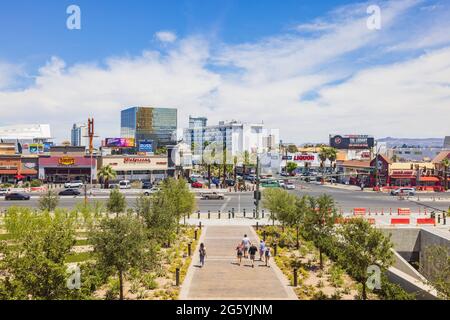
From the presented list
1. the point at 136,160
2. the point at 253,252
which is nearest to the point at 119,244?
the point at 253,252

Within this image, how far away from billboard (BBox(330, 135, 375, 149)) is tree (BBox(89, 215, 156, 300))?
121 meters

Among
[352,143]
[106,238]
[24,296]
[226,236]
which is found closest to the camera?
[24,296]

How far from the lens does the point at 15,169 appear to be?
8088 cm

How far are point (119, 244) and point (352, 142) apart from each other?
124 m

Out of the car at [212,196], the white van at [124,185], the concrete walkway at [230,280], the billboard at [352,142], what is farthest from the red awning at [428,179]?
the concrete walkway at [230,280]

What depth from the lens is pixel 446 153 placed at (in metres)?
85.0

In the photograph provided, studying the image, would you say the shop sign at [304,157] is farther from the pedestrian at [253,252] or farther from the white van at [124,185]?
the pedestrian at [253,252]

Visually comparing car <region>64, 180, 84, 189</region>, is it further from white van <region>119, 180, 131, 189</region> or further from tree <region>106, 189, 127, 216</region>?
tree <region>106, 189, 127, 216</region>

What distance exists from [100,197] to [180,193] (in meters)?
29.9

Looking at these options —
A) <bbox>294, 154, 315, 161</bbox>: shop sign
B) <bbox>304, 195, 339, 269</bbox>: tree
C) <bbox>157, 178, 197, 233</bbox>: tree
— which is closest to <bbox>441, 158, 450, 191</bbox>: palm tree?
<bbox>294, 154, 315, 161</bbox>: shop sign

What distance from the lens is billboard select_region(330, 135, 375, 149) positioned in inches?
5113

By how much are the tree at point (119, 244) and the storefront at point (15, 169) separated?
235 ft
